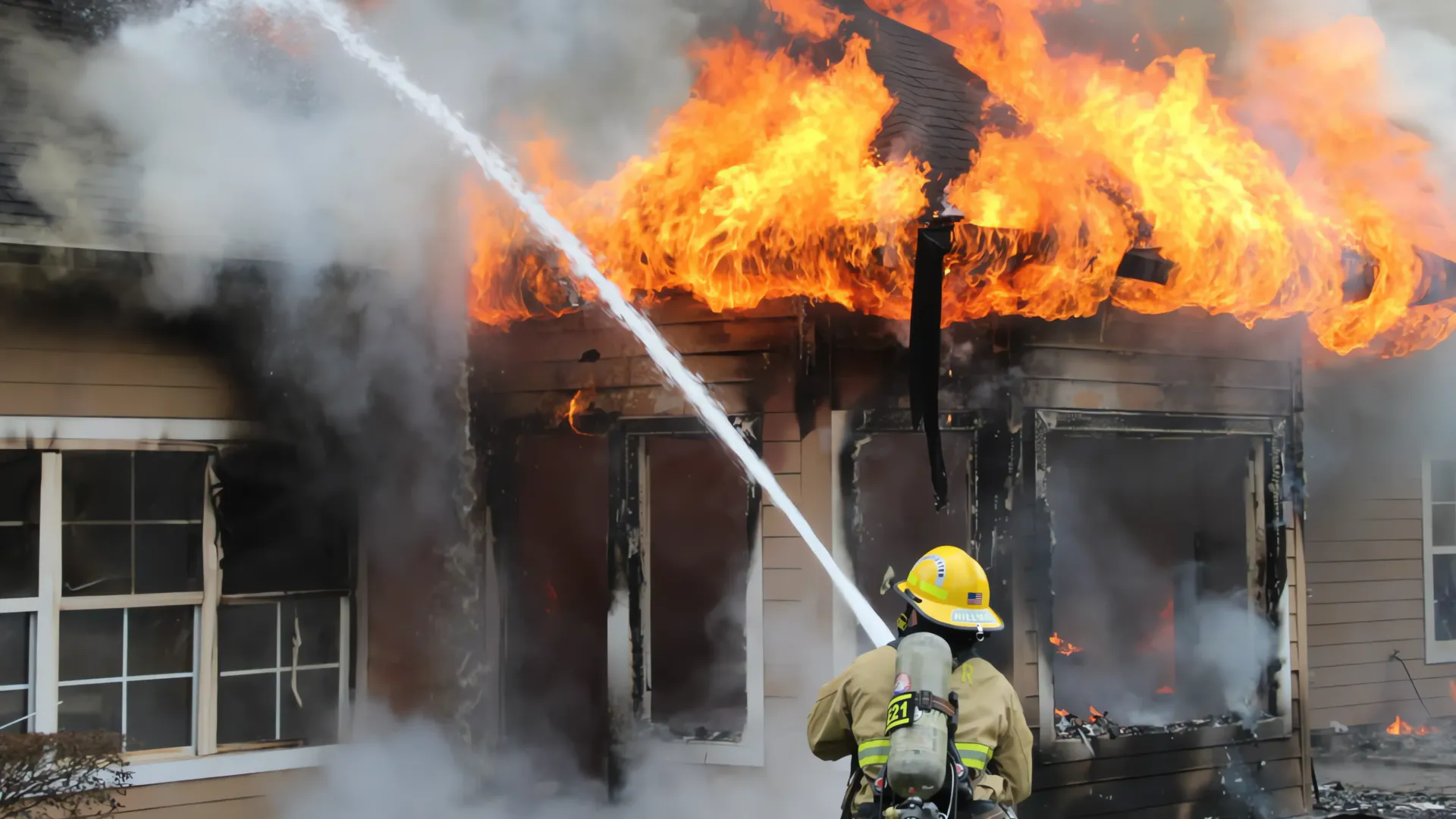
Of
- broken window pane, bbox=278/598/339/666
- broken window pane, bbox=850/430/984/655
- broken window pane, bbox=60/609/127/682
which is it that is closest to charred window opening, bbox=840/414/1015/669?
broken window pane, bbox=850/430/984/655

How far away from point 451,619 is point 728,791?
1992 mm

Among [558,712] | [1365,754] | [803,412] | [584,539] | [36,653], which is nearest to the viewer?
[36,653]

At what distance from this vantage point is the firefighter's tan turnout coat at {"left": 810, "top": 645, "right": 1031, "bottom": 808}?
343 centimetres

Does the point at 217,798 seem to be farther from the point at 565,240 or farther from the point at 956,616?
the point at 956,616

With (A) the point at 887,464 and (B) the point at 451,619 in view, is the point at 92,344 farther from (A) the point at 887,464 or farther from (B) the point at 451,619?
(A) the point at 887,464

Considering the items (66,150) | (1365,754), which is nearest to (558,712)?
(66,150)

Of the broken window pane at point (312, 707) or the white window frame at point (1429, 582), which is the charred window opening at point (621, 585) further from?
the white window frame at point (1429, 582)

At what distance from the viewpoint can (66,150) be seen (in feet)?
21.1

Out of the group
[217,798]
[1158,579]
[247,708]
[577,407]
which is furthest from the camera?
[1158,579]

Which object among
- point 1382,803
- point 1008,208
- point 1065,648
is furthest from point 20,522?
point 1382,803

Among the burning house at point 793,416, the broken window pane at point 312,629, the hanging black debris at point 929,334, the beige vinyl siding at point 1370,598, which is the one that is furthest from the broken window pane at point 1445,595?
the broken window pane at point 312,629

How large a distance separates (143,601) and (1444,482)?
10.8m

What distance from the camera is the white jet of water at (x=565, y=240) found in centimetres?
657

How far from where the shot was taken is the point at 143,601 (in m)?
6.40
